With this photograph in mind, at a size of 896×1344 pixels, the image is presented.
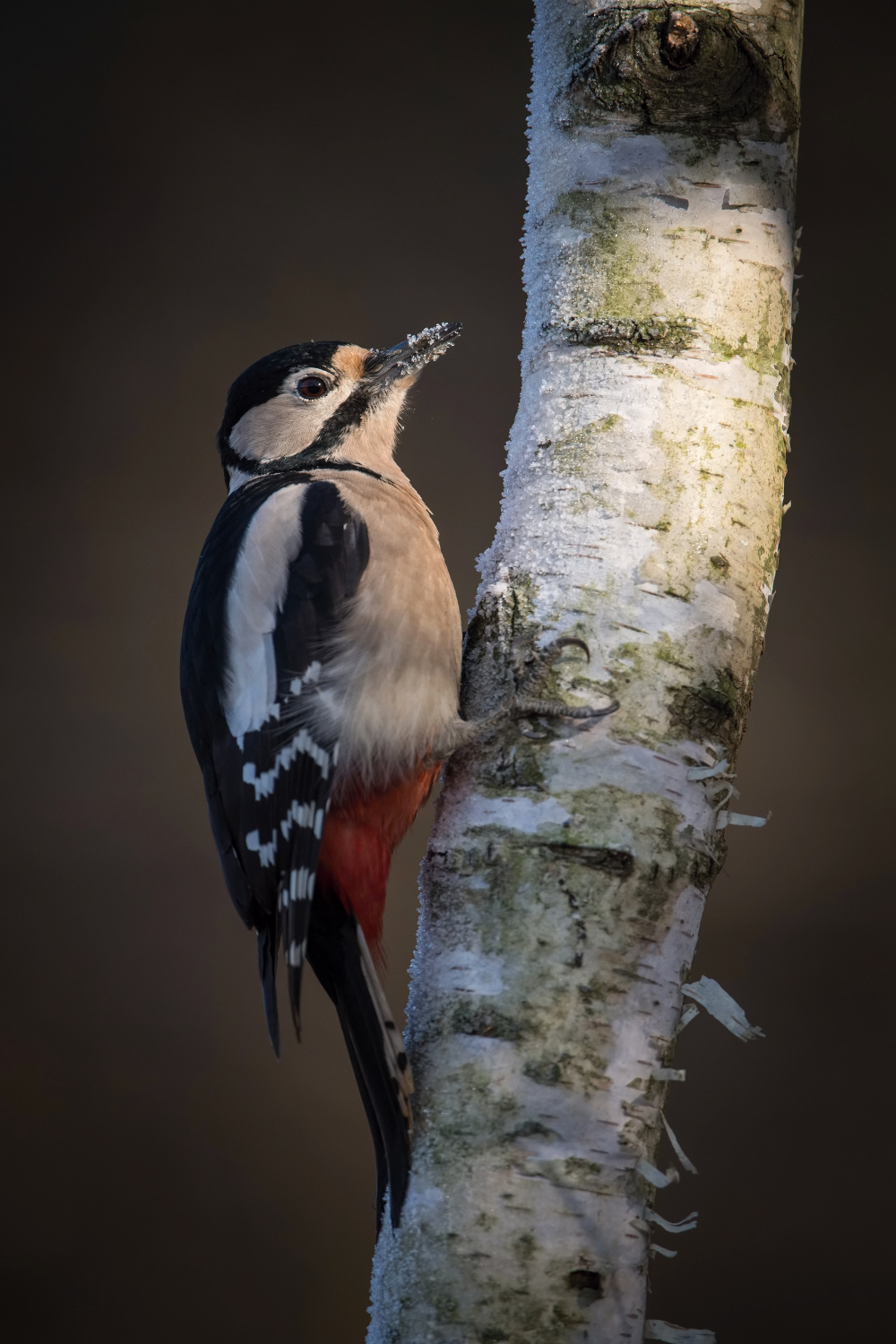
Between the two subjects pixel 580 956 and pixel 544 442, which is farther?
pixel 544 442

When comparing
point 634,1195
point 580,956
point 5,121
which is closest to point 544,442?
point 580,956

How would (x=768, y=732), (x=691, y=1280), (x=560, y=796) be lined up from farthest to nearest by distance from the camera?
(x=768, y=732) < (x=691, y=1280) < (x=560, y=796)

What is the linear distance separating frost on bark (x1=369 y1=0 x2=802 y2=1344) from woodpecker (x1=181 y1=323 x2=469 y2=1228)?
0.44 feet

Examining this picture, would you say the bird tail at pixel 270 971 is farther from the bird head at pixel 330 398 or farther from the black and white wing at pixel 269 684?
the bird head at pixel 330 398

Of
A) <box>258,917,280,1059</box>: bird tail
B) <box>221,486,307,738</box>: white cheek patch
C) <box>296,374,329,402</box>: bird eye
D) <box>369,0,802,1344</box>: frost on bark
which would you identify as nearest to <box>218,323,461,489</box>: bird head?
<box>296,374,329,402</box>: bird eye

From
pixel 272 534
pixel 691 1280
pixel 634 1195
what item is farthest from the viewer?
pixel 691 1280

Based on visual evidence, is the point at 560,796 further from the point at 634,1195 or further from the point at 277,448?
the point at 277,448

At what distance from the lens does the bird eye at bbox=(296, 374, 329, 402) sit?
5.36ft

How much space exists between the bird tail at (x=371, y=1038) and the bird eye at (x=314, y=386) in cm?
83

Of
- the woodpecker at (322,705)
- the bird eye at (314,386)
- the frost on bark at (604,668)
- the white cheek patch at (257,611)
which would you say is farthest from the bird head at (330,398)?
the frost on bark at (604,668)

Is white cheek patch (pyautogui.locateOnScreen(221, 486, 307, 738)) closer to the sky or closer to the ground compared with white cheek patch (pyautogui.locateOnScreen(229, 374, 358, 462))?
closer to the ground

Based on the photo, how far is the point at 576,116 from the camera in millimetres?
1038

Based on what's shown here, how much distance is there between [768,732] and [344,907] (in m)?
1.70

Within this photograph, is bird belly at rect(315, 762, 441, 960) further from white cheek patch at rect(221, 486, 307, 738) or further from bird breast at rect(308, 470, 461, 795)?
white cheek patch at rect(221, 486, 307, 738)
